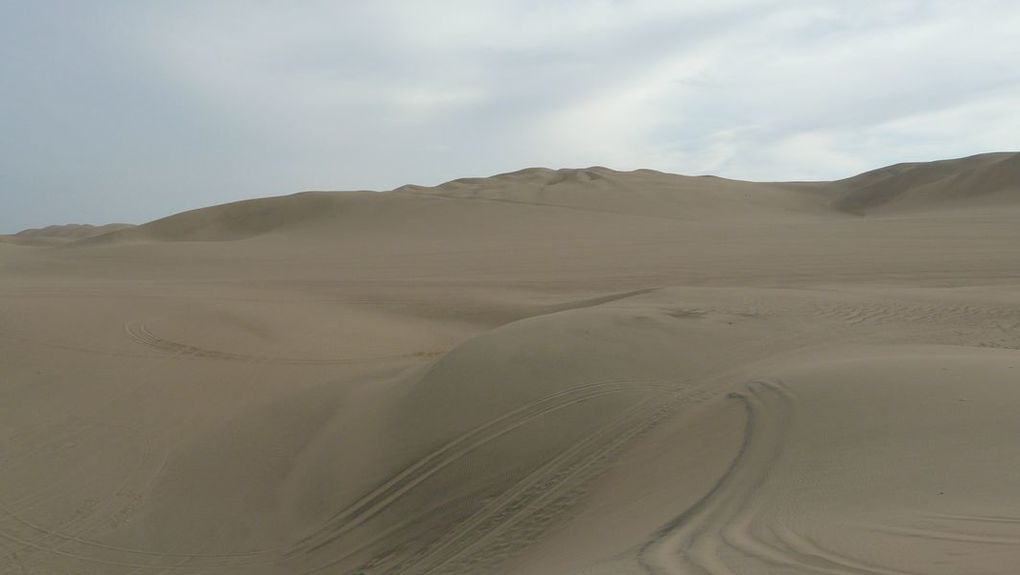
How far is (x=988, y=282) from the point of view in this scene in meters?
13.2

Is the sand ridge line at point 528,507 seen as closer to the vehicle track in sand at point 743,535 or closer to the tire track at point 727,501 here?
the tire track at point 727,501

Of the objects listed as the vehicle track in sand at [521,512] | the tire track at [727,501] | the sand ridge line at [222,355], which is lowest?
the vehicle track in sand at [521,512]

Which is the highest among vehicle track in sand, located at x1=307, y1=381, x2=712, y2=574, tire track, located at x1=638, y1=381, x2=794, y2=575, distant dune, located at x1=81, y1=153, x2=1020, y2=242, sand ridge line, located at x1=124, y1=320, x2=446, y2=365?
distant dune, located at x1=81, y1=153, x2=1020, y2=242

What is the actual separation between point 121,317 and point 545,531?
9259 millimetres

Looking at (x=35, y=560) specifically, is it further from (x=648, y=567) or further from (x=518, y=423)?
(x=648, y=567)

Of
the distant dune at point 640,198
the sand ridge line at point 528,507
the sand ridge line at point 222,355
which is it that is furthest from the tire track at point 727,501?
the distant dune at point 640,198

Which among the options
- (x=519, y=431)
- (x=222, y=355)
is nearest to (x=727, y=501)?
(x=519, y=431)

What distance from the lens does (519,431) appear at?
5.88 metres

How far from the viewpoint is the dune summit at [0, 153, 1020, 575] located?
388 cm

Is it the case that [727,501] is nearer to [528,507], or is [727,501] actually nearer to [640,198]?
[528,507]

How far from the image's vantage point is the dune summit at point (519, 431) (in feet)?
12.7

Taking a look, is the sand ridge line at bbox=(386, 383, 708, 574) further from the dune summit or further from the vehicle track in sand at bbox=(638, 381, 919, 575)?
the vehicle track in sand at bbox=(638, 381, 919, 575)

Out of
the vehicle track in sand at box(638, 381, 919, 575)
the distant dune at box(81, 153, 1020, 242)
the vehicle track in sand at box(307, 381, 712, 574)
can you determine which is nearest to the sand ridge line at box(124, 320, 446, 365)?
the vehicle track in sand at box(307, 381, 712, 574)

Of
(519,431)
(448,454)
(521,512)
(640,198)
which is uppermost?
(640,198)
